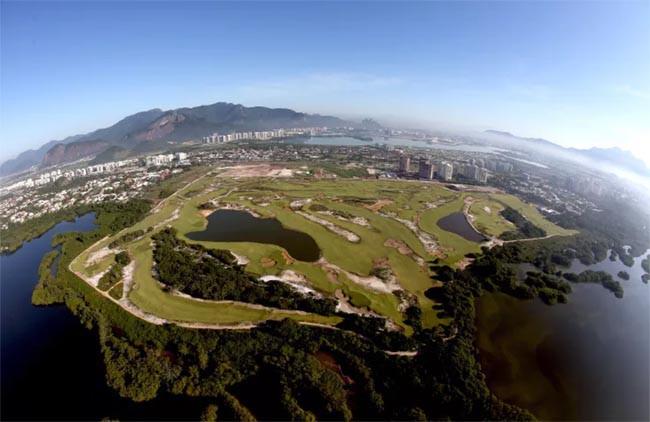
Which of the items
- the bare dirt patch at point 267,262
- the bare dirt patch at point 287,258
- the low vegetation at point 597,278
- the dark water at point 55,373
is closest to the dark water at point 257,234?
the bare dirt patch at point 287,258

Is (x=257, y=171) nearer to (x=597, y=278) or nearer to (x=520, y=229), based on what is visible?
(x=520, y=229)

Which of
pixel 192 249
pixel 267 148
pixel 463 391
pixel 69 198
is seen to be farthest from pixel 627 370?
pixel 267 148

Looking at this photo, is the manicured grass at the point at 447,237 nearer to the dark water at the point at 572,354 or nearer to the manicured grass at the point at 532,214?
the dark water at the point at 572,354

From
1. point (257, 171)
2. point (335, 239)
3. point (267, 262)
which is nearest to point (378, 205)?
point (335, 239)

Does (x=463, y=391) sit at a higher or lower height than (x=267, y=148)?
lower

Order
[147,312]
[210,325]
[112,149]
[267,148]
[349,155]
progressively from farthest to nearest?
[112,149] → [267,148] → [349,155] → [147,312] → [210,325]

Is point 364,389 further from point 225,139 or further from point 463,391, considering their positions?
point 225,139

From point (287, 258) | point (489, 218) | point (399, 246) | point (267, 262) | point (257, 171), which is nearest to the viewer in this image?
point (267, 262)
